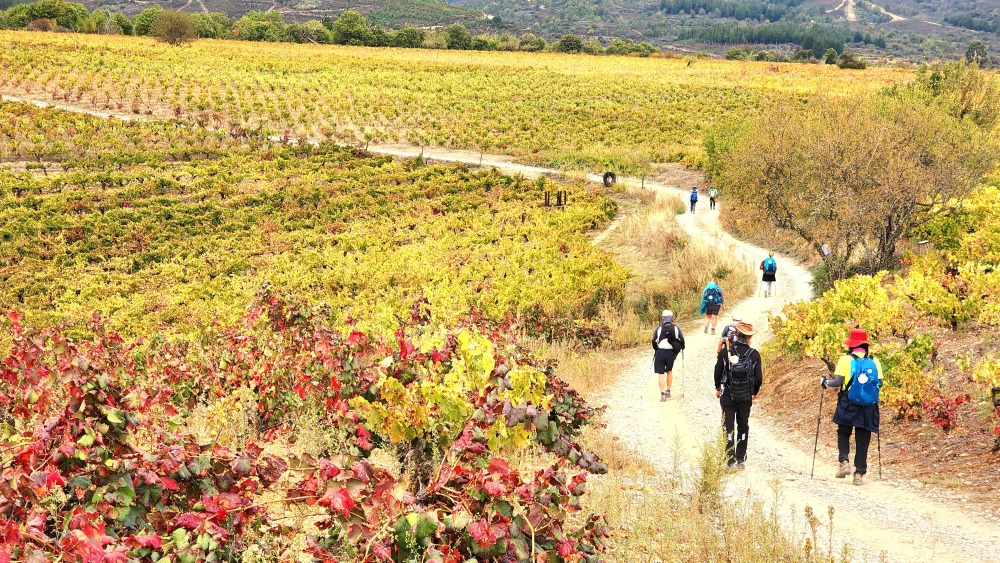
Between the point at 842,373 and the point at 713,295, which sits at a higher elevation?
the point at 842,373

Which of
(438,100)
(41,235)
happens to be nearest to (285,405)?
(41,235)

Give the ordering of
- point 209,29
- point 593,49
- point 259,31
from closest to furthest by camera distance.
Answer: point 209,29 < point 259,31 < point 593,49

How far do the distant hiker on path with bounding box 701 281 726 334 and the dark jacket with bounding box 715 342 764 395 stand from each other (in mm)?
7540

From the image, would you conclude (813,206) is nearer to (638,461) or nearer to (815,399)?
(815,399)

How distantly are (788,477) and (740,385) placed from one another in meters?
1.05

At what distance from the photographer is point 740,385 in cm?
862

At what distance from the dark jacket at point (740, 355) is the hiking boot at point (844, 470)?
112cm

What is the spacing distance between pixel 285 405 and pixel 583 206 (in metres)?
26.7

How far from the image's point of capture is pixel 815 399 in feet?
36.9

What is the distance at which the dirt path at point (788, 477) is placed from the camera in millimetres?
6297

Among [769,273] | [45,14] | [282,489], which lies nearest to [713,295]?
[769,273]

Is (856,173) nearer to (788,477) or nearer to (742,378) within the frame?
(742,378)

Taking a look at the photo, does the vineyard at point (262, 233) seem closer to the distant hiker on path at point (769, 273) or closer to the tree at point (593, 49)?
the distant hiker on path at point (769, 273)

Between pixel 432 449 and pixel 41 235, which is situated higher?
pixel 432 449
